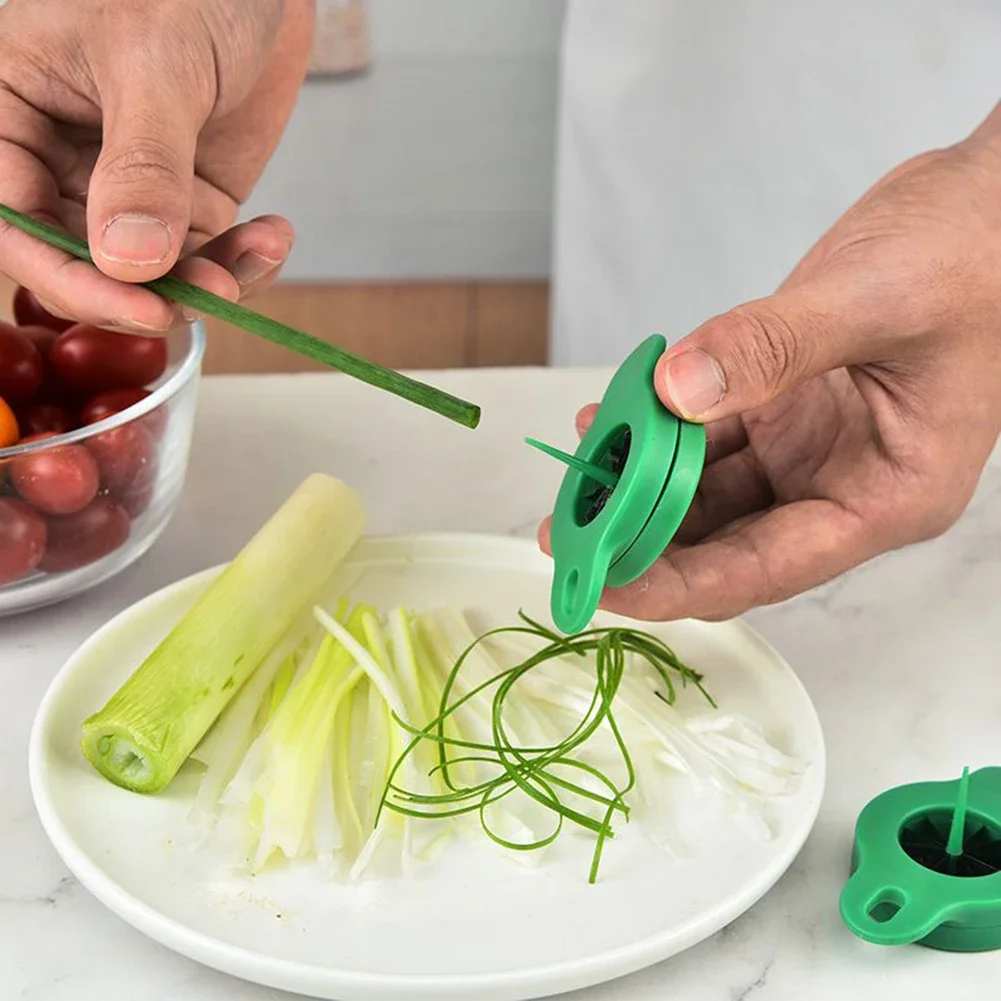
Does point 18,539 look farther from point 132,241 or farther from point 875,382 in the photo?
point 875,382

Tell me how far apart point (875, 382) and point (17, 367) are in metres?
0.65

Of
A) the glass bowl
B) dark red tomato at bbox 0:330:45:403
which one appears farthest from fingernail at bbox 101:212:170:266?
dark red tomato at bbox 0:330:45:403

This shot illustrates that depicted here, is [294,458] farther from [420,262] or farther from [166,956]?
[420,262]

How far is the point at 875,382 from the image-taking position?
100cm

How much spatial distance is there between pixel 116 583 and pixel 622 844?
1.64 ft

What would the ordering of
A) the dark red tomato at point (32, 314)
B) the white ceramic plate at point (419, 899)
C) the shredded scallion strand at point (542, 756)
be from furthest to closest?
the dark red tomato at point (32, 314)
the shredded scallion strand at point (542, 756)
the white ceramic plate at point (419, 899)

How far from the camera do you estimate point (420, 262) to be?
3.00 meters

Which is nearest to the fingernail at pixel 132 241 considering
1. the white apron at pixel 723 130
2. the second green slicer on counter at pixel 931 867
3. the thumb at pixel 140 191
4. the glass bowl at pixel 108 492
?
the thumb at pixel 140 191

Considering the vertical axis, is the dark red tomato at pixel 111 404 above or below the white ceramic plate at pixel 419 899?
above

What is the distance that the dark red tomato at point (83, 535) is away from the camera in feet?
3.31

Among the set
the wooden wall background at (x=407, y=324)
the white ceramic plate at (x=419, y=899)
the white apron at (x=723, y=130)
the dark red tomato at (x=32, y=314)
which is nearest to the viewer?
the white ceramic plate at (x=419, y=899)

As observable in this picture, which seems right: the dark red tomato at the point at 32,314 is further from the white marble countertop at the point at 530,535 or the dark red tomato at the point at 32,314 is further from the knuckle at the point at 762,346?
the knuckle at the point at 762,346

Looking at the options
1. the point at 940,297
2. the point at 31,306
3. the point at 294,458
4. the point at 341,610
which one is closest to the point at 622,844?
the point at 341,610

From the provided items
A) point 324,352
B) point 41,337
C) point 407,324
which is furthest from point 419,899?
point 407,324
